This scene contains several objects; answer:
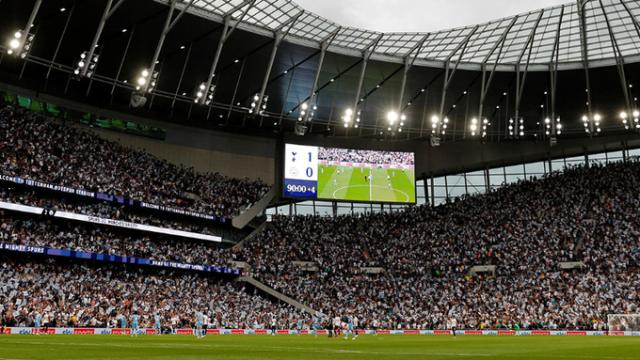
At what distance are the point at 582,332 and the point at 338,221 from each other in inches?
1120

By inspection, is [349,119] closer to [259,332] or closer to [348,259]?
[348,259]

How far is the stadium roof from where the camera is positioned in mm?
45969

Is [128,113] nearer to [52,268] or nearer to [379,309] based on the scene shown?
[52,268]

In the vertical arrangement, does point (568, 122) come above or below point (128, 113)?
above

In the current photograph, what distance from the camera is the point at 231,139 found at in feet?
204

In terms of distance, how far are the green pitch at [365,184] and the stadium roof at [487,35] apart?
1227cm

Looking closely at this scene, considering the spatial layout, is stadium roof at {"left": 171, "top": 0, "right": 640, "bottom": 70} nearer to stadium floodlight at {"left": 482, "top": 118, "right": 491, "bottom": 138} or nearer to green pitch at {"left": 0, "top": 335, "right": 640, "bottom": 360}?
stadium floodlight at {"left": 482, "top": 118, "right": 491, "bottom": 138}

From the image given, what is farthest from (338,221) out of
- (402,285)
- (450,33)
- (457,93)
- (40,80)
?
(40,80)

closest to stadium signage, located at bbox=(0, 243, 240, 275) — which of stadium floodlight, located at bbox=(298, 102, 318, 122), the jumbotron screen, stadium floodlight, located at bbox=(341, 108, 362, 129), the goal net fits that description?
the jumbotron screen

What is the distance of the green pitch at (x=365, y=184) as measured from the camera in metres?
57.2

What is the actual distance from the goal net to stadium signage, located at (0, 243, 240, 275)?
29920mm

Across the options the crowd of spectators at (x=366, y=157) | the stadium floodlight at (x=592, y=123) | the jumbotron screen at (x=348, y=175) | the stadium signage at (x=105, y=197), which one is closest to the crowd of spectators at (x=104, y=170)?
the stadium signage at (x=105, y=197)

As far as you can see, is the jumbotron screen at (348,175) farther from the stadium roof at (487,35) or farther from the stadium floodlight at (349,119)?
the stadium roof at (487,35)

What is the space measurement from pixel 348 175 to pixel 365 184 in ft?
6.47
